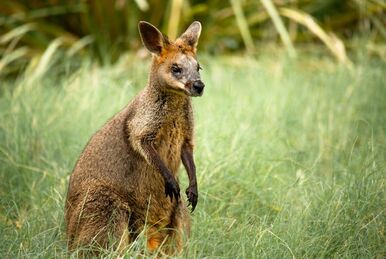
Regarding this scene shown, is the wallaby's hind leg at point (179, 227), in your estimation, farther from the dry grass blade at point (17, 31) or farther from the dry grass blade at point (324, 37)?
the dry grass blade at point (17, 31)

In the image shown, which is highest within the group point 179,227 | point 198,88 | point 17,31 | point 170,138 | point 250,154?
point 198,88

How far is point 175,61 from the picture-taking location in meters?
3.91

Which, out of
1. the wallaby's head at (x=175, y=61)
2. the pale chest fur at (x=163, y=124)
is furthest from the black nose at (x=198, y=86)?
the pale chest fur at (x=163, y=124)

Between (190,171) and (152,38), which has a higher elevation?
(152,38)

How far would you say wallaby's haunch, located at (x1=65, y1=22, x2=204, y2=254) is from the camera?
387 cm

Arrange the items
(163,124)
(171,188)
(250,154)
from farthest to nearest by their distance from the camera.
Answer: (250,154), (163,124), (171,188)

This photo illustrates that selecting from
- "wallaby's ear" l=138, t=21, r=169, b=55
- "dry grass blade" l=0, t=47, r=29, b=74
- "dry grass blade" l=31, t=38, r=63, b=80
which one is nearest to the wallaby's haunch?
"wallaby's ear" l=138, t=21, r=169, b=55

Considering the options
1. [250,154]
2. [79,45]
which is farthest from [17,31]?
[250,154]

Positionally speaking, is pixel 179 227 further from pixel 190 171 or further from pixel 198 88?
pixel 198 88

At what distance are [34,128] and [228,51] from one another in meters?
3.45

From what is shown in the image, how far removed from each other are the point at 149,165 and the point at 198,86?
529mm

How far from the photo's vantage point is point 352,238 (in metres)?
3.81

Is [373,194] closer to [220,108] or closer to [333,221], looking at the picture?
[333,221]

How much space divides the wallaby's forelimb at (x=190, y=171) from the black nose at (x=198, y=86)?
0.43 meters
